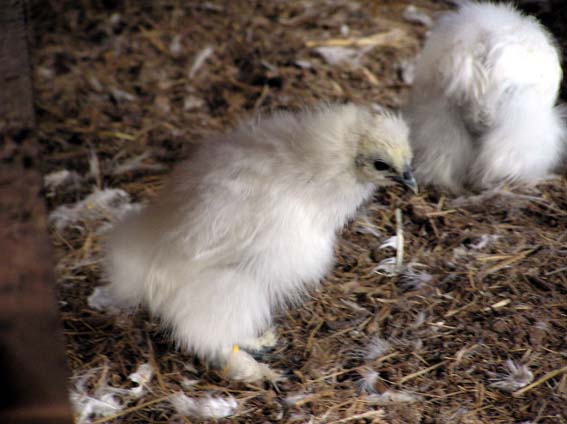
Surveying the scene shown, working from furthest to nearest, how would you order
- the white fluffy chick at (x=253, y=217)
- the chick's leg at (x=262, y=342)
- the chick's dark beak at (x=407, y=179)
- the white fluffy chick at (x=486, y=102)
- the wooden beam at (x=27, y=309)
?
the white fluffy chick at (x=486, y=102) → the chick's leg at (x=262, y=342) → the chick's dark beak at (x=407, y=179) → the white fluffy chick at (x=253, y=217) → the wooden beam at (x=27, y=309)

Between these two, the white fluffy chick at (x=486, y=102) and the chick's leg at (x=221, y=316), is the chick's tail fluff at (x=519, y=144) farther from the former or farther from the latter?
the chick's leg at (x=221, y=316)

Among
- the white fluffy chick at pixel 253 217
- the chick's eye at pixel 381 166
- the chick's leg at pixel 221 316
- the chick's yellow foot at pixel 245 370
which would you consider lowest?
the chick's yellow foot at pixel 245 370

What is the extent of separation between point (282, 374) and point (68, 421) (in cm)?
105

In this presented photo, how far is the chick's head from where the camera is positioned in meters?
1.80

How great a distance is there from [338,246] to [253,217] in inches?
26.1

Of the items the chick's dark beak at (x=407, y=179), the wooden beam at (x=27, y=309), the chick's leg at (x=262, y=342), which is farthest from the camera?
the chick's leg at (x=262, y=342)

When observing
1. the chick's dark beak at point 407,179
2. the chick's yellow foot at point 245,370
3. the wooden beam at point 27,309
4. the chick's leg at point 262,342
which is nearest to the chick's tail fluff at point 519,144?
the chick's dark beak at point 407,179

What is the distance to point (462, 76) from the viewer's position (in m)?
2.43

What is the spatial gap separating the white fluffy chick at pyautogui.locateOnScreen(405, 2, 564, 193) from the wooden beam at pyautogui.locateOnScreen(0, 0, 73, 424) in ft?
5.79

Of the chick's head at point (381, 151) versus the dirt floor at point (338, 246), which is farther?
the dirt floor at point (338, 246)

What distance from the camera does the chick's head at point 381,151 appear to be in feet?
5.92

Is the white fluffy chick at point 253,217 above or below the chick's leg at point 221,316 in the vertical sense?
above

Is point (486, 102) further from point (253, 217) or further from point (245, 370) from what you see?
point (245, 370)

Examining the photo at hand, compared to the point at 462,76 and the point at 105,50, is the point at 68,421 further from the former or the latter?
the point at 105,50
